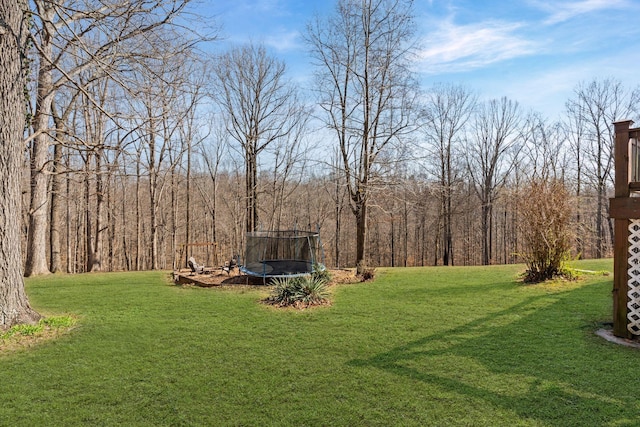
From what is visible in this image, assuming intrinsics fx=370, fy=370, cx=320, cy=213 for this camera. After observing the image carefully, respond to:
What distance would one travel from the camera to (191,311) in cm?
614

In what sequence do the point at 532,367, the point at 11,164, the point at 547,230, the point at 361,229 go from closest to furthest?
the point at 532,367 → the point at 11,164 → the point at 547,230 → the point at 361,229

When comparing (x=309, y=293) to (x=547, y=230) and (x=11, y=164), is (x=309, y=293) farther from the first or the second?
(x=547, y=230)

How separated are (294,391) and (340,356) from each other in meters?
0.93

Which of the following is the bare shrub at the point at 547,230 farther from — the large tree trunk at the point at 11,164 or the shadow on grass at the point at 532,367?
the large tree trunk at the point at 11,164

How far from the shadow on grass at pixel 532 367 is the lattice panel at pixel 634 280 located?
46cm

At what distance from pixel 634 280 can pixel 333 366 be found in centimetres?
383

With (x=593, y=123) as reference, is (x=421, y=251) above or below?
below

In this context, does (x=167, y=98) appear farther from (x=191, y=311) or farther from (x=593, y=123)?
(x=593, y=123)

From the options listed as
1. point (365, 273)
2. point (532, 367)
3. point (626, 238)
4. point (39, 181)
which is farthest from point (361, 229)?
point (39, 181)

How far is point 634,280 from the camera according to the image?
14.8 feet

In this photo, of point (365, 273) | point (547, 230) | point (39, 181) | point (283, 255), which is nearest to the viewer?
point (547, 230)

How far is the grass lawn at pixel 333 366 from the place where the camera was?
2.93 metres

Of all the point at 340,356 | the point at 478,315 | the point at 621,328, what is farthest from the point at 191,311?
the point at 621,328

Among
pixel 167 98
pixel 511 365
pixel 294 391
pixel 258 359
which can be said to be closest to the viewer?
pixel 294 391
